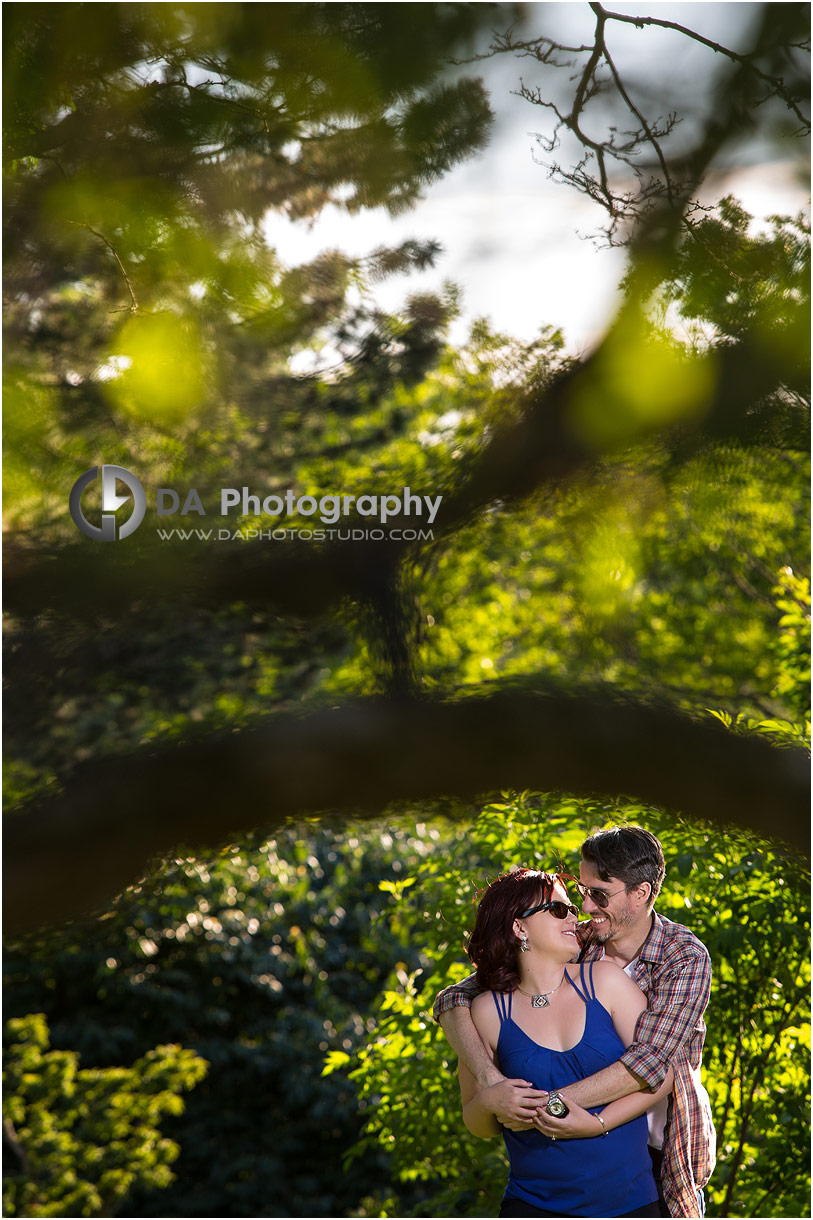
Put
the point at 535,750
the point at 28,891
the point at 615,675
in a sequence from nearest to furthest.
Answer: the point at 535,750, the point at 28,891, the point at 615,675

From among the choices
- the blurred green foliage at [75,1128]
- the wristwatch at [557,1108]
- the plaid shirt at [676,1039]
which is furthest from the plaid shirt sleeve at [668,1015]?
the blurred green foliage at [75,1128]

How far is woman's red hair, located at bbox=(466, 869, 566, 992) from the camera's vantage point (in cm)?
151

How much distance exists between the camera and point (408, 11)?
263 cm

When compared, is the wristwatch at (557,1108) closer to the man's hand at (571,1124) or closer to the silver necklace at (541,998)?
the man's hand at (571,1124)

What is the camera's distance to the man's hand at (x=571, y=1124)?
141cm

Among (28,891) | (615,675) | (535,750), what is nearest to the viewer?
(535,750)

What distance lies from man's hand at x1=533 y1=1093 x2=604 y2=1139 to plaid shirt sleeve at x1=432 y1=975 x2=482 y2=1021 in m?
0.20

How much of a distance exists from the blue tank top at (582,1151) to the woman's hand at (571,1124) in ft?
0.08

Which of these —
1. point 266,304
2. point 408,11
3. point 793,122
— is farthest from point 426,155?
point 793,122

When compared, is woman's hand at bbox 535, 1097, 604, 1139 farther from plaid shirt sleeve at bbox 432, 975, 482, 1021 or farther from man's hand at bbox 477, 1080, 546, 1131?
plaid shirt sleeve at bbox 432, 975, 482, 1021

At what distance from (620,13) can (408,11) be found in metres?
0.60

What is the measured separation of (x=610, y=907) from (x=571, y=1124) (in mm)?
342

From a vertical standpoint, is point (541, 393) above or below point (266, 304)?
below

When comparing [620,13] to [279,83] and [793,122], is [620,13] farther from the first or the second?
[279,83]
